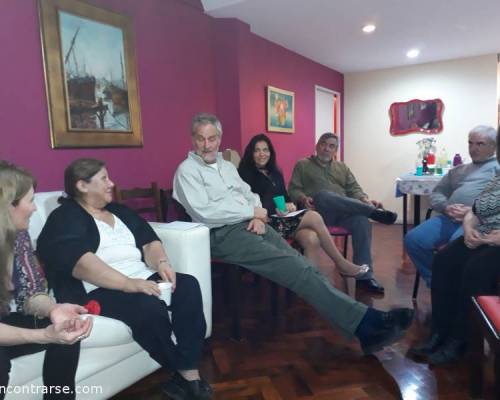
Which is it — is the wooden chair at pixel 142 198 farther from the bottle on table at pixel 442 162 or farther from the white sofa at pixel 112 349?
the bottle on table at pixel 442 162

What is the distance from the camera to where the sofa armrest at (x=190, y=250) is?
5.61 ft

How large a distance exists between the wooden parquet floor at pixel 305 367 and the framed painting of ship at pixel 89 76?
1.32 metres

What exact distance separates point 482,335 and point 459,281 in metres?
0.49

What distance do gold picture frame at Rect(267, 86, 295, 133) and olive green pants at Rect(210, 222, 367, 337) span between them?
1836 mm

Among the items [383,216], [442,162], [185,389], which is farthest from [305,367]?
[442,162]

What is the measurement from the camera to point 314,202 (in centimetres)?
285

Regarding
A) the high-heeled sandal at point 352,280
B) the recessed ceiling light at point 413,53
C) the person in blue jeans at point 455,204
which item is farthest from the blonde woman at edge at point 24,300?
the recessed ceiling light at point 413,53

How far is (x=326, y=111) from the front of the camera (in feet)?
16.6

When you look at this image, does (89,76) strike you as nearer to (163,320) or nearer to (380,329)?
(163,320)

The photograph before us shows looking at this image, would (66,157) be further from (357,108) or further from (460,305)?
(357,108)

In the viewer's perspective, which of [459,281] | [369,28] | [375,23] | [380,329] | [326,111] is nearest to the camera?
[380,329]

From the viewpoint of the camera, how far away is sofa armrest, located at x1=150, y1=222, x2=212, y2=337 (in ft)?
5.61

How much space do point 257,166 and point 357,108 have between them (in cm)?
323

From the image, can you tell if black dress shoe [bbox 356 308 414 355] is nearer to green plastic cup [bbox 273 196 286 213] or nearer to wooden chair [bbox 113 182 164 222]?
green plastic cup [bbox 273 196 286 213]
